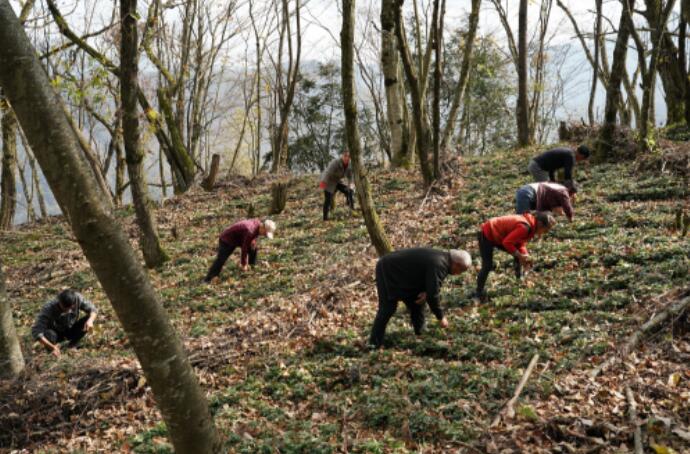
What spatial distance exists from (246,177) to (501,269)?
16.3 meters

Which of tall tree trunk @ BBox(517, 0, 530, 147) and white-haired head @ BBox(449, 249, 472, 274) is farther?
tall tree trunk @ BBox(517, 0, 530, 147)

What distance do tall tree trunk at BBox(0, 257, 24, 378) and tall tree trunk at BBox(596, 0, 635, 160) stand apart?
14780 millimetres

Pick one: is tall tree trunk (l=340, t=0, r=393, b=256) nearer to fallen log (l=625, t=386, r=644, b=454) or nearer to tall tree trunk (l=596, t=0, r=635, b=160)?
fallen log (l=625, t=386, r=644, b=454)

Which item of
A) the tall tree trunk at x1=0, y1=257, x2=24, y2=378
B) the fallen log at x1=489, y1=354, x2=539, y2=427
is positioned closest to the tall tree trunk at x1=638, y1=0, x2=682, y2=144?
the fallen log at x1=489, y1=354, x2=539, y2=427

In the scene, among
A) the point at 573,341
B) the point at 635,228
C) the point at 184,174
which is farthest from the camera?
the point at 184,174

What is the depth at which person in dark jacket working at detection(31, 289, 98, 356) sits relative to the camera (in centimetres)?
848

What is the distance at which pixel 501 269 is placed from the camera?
952 cm

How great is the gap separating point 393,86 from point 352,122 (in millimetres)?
7324

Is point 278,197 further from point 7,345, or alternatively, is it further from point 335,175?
point 7,345

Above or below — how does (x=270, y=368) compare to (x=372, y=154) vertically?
below

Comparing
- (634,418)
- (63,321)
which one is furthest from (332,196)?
(634,418)

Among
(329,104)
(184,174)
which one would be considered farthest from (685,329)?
(329,104)

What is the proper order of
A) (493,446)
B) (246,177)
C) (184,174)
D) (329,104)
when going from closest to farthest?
(493,446) → (184,174) → (246,177) → (329,104)

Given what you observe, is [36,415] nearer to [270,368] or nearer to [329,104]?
[270,368]
